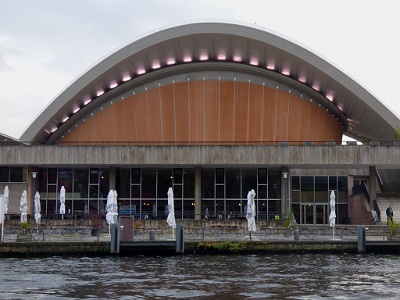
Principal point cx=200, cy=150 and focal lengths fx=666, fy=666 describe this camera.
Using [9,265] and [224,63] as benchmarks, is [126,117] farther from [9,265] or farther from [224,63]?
[9,265]

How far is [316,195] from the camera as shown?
5916cm

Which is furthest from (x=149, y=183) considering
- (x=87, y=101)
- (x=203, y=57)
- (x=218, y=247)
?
(x=218, y=247)

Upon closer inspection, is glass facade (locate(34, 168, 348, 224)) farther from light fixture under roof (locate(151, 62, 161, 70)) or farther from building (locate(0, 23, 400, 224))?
light fixture under roof (locate(151, 62, 161, 70))

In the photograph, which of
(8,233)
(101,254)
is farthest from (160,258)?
(8,233)

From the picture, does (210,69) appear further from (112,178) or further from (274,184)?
(112,178)

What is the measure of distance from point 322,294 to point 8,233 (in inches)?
Result: 948

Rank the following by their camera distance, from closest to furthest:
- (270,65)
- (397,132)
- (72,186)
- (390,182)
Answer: (397,132), (72,186), (270,65), (390,182)

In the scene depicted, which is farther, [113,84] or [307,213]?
[113,84]

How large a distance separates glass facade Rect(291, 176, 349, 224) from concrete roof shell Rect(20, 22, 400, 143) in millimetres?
6749

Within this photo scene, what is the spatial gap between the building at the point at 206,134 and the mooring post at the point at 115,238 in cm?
1786

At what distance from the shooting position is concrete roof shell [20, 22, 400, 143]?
56.3 meters

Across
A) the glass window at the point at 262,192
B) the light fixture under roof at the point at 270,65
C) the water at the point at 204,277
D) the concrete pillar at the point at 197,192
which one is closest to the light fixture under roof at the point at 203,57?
the light fixture under roof at the point at 270,65

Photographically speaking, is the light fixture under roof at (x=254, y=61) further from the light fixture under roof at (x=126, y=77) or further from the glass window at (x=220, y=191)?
the glass window at (x=220, y=191)

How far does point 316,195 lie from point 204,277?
34.1 m
